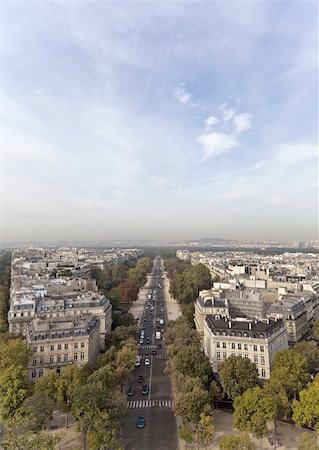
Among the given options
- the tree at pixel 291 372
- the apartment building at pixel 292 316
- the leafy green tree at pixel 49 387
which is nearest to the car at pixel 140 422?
the leafy green tree at pixel 49 387

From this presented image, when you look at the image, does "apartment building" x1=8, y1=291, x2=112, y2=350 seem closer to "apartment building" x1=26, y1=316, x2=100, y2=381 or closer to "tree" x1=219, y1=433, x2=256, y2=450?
"apartment building" x1=26, y1=316, x2=100, y2=381

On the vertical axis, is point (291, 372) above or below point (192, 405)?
above

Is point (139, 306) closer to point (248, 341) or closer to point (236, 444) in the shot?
point (248, 341)

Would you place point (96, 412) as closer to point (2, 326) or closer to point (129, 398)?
point (129, 398)

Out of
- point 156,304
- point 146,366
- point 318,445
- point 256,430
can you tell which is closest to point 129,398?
point 146,366

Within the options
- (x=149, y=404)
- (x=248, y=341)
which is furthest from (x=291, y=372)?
(x=149, y=404)

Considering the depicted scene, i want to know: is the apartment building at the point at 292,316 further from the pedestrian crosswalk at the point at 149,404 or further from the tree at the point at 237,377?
the pedestrian crosswalk at the point at 149,404

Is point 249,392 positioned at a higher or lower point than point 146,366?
higher
